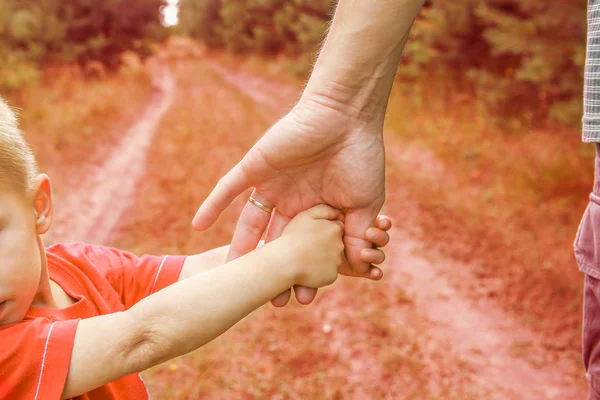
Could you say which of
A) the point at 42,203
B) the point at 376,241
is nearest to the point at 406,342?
the point at 376,241

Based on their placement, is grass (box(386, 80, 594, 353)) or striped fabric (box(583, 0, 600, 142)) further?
grass (box(386, 80, 594, 353))

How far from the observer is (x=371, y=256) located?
69.1 inches

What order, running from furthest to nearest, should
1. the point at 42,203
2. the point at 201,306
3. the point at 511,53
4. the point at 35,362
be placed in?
the point at 511,53 → the point at 42,203 → the point at 201,306 → the point at 35,362

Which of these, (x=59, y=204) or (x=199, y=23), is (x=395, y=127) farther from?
(x=199, y=23)

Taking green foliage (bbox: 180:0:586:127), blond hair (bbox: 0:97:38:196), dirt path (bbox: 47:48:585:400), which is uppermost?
blond hair (bbox: 0:97:38:196)

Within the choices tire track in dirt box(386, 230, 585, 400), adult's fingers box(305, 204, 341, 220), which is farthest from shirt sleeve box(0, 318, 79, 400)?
tire track in dirt box(386, 230, 585, 400)

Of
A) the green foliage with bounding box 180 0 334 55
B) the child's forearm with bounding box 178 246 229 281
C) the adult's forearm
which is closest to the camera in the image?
the adult's forearm

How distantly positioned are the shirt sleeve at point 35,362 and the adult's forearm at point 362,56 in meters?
1.00

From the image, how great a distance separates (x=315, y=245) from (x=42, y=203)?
31.0 inches

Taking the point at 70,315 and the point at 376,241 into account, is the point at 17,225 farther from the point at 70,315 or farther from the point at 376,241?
the point at 376,241

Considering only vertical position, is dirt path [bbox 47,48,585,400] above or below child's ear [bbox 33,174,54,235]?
below

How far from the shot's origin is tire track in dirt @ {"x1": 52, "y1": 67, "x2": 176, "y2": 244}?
5266mm

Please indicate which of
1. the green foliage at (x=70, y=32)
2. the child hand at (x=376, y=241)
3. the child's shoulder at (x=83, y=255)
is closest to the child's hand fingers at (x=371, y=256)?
the child hand at (x=376, y=241)

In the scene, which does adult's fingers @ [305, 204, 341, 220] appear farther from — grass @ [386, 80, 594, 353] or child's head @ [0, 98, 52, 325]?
grass @ [386, 80, 594, 353]
